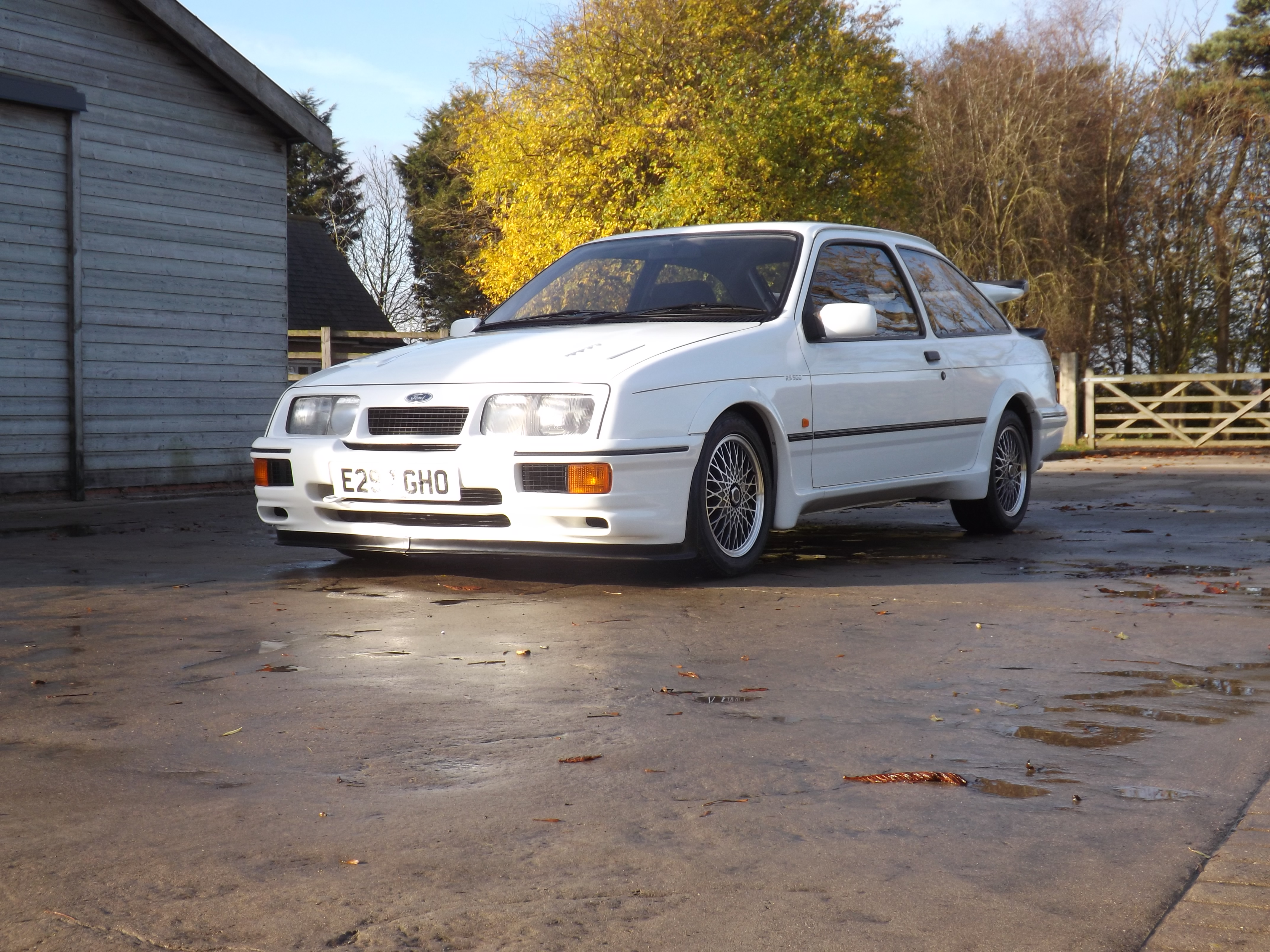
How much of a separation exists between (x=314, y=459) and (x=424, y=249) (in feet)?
157

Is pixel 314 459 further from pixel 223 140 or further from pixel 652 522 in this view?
pixel 223 140

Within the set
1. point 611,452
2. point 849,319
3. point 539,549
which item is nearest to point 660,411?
point 611,452

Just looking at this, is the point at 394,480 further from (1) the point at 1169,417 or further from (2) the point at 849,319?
(1) the point at 1169,417

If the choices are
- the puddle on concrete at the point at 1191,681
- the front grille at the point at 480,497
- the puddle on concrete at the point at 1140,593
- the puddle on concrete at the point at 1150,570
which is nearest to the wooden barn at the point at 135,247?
the front grille at the point at 480,497

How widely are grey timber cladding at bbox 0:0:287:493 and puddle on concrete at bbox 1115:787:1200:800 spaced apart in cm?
998

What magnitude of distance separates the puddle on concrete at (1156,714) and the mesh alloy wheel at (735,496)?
2459 millimetres

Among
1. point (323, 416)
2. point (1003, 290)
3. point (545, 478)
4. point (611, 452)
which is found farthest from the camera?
point (1003, 290)

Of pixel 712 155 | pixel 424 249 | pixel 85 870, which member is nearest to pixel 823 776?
pixel 85 870

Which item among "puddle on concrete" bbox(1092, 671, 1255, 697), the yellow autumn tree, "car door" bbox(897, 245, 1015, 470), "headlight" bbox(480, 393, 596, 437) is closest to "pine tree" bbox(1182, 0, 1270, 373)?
the yellow autumn tree

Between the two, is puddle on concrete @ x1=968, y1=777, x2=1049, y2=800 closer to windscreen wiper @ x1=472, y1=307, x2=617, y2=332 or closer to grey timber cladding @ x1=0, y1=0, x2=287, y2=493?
windscreen wiper @ x1=472, y1=307, x2=617, y2=332

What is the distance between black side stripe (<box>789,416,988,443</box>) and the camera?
6.66 meters

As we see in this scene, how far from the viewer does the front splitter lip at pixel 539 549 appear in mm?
5887

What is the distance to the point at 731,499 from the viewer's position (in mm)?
6273

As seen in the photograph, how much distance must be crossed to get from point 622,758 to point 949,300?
5.56 meters
